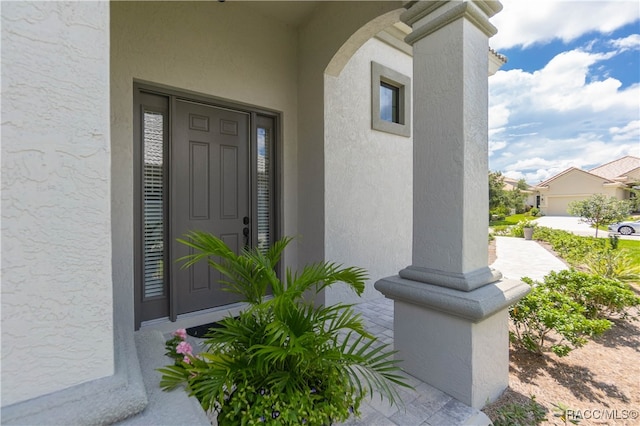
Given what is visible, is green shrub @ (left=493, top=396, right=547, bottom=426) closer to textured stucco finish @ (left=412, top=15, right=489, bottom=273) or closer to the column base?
the column base

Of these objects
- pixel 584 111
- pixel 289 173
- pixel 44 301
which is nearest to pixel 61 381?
pixel 44 301

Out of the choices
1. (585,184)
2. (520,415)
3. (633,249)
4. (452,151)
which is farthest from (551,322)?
(585,184)

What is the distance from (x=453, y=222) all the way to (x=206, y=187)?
2752 mm

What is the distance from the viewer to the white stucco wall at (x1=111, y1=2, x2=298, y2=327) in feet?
9.36

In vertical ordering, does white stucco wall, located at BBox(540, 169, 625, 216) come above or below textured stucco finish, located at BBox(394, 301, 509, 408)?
above

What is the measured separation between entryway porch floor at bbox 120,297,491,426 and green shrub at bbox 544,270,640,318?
2.17 meters

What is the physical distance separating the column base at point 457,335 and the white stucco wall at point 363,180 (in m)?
1.58

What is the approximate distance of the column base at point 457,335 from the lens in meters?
1.92

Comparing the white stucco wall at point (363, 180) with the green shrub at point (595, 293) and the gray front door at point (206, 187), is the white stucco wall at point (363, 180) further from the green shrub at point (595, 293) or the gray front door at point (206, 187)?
the green shrub at point (595, 293)

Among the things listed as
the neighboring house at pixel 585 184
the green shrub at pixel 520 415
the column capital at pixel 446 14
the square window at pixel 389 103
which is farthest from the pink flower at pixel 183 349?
the neighboring house at pixel 585 184

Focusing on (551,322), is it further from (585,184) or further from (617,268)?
(585,184)

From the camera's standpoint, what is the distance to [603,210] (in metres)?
9.95

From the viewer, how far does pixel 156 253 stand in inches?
126

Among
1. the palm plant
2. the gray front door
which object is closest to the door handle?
the gray front door
